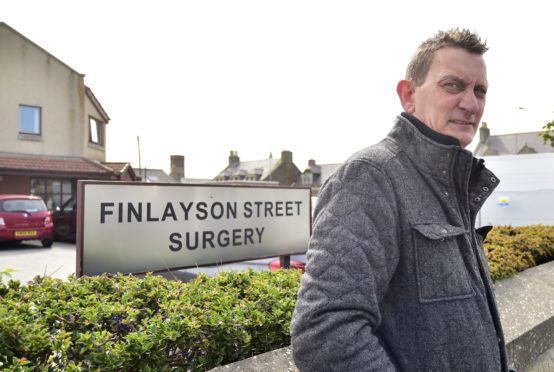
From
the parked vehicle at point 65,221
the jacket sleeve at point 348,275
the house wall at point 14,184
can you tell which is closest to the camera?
the jacket sleeve at point 348,275

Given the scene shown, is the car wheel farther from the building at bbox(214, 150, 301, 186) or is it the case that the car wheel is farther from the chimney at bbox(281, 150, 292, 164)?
the chimney at bbox(281, 150, 292, 164)

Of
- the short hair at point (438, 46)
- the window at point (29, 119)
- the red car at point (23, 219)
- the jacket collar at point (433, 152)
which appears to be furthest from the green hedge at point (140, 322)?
the window at point (29, 119)

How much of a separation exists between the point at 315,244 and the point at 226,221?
3859 millimetres

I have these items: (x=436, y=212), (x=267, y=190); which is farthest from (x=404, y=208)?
(x=267, y=190)

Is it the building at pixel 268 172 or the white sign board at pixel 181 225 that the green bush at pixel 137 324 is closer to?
the white sign board at pixel 181 225

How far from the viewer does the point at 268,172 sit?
6144 centimetres

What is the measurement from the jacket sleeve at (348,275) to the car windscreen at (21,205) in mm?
16020

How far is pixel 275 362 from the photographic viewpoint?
2.29 metres

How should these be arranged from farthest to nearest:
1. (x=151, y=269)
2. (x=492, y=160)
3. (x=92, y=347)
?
(x=492, y=160) < (x=151, y=269) < (x=92, y=347)

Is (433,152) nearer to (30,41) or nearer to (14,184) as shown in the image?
(14,184)

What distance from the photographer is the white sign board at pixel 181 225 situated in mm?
4090

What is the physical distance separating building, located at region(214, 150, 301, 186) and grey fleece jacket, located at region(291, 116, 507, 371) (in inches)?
2235

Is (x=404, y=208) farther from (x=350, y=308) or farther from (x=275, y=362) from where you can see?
(x=275, y=362)

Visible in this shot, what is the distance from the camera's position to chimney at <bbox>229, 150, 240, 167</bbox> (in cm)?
6819
